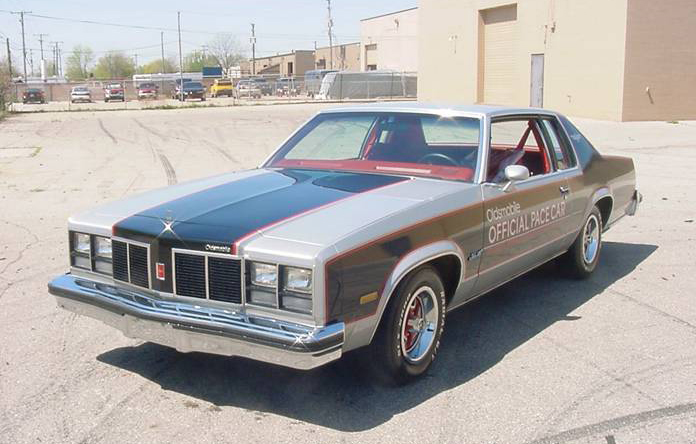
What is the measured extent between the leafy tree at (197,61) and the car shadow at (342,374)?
13172cm

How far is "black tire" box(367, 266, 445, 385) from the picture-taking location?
409 cm

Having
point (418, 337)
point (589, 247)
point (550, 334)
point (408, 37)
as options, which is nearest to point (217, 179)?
point (418, 337)

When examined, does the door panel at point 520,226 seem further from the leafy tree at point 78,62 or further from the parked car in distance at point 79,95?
A: the leafy tree at point 78,62

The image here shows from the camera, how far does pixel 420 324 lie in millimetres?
4406

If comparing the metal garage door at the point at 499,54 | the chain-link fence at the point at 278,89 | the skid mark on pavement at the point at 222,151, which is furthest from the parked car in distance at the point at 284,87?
the skid mark on pavement at the point at 222,151

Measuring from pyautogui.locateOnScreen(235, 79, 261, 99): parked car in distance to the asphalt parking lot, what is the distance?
5348 cm

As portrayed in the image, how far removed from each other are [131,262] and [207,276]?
0.58m

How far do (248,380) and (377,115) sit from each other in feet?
7.36

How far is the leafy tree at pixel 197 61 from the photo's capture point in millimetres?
133875

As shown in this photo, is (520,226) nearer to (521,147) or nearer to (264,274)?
(521,147)

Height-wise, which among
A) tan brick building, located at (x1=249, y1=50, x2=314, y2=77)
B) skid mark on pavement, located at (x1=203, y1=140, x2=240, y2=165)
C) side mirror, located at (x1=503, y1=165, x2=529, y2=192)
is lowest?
skid mark on pavement, located at (x1=203, y1=140, x2=240, y2=165)

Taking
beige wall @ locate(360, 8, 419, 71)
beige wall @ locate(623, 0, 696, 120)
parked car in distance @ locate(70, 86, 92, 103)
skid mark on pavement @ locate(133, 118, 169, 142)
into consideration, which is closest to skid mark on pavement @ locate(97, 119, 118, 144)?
skid mark on pavement @ locate(133, 118, 169, 142)

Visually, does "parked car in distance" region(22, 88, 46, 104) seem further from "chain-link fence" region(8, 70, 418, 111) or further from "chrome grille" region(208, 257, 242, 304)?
"chrome grille" region(208, 257, 242, 304)

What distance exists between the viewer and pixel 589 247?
670cm
